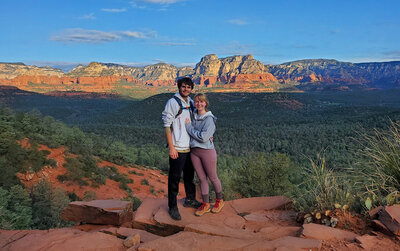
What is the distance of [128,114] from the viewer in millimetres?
73938

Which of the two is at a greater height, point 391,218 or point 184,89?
point 184,89

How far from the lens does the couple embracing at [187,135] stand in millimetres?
4008

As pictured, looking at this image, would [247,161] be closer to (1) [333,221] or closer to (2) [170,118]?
(1) [333,221]

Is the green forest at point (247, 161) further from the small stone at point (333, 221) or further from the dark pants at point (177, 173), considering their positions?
the dark pants at point (177, 173)

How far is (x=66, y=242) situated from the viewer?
3523 mm

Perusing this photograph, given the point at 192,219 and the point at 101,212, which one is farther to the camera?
the point at 101,212

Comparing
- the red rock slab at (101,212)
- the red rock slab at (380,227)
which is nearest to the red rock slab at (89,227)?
the red rock slab at (101,212)

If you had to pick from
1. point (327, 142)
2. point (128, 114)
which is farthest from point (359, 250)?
point (128, 114)

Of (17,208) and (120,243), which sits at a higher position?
(120,243)

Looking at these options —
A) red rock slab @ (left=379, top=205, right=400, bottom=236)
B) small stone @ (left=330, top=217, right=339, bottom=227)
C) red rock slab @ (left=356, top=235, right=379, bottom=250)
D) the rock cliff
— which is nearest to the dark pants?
small stone @ (left=330, top=217, right=339, bottom=227)

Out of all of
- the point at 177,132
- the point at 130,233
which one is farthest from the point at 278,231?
the point at 130,233

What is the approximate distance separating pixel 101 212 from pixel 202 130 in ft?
8.74

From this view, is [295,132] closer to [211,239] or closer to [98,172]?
[98,172]

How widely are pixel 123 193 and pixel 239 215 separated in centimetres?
1333
